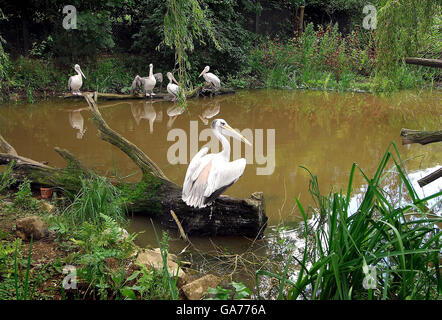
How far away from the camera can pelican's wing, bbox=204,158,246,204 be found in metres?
3.80

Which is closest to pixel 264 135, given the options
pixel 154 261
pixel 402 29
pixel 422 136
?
pixel 402 29

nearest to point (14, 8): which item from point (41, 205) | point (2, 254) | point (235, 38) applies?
point (235, 38)

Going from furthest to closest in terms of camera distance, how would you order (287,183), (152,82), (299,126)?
(152,82) → (299,126) → (287,183)

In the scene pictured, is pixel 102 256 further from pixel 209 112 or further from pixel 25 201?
pixel 209 112

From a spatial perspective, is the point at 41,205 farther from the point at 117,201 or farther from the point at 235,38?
the point at 235,38

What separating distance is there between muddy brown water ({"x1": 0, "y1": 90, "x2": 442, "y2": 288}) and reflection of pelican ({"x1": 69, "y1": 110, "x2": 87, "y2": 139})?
0.07 feet

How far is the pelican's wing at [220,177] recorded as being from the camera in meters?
3.80

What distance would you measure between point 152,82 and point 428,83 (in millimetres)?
8206

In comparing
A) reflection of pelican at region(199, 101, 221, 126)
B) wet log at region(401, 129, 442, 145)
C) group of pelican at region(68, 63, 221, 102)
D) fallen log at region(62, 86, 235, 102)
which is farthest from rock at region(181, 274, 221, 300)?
fallen log at region(62, 86, 235, 102)

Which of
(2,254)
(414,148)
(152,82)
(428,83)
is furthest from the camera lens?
(428,83)

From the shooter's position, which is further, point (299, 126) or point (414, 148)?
point (299, 126)

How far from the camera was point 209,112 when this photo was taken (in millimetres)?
9773

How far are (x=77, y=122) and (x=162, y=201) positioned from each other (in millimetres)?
5068

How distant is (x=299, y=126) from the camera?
8.34 metres
